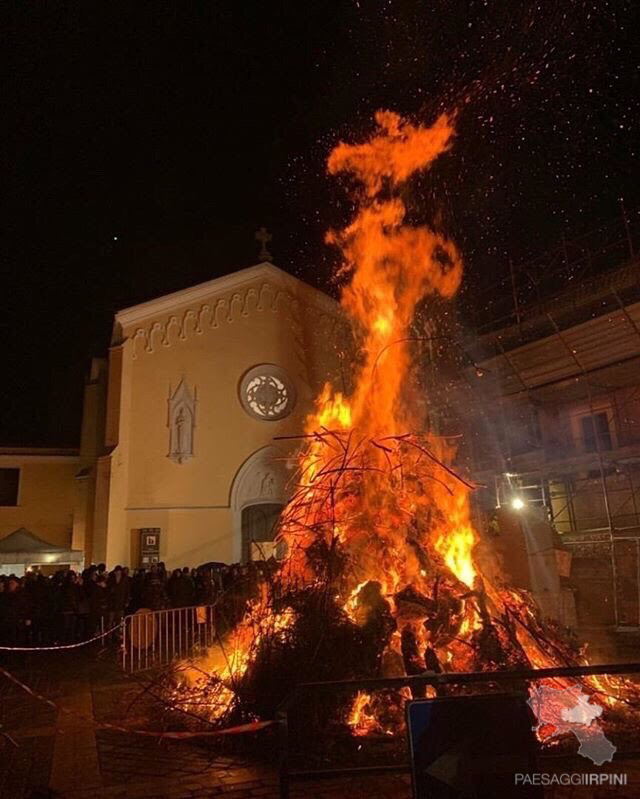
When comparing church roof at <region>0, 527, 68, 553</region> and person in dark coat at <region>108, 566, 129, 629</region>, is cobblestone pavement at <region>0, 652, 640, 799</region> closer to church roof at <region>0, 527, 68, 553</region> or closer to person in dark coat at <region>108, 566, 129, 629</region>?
person in dark coat at <region>108, 566, 129, 629</region>

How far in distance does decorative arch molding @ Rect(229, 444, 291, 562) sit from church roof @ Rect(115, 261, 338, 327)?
6186 millimetres

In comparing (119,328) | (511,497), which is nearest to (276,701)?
(511,497)

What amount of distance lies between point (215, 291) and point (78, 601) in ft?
41.4

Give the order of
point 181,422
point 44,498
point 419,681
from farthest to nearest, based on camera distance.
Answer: point 44,498 < point 181,422 < point 419,681

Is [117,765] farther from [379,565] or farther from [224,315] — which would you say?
[224,315]

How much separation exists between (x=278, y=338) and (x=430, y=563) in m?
15.8

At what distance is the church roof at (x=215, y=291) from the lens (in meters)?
21.5

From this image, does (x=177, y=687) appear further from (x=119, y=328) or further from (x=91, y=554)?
(x=119, y=328)

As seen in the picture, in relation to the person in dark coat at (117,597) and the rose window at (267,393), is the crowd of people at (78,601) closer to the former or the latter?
the person in dark coat at (117,597)

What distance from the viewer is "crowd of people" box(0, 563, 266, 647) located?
13.4 m

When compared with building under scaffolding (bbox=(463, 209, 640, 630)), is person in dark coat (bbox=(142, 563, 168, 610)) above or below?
below

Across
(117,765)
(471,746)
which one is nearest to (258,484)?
(117,765)

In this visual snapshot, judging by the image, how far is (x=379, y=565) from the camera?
8.83 meters

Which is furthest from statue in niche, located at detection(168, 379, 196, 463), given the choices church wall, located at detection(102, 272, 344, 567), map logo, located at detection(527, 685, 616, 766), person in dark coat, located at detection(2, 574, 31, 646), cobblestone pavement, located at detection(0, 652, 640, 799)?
map logo, located at detection(527, 685, 616, 766)
